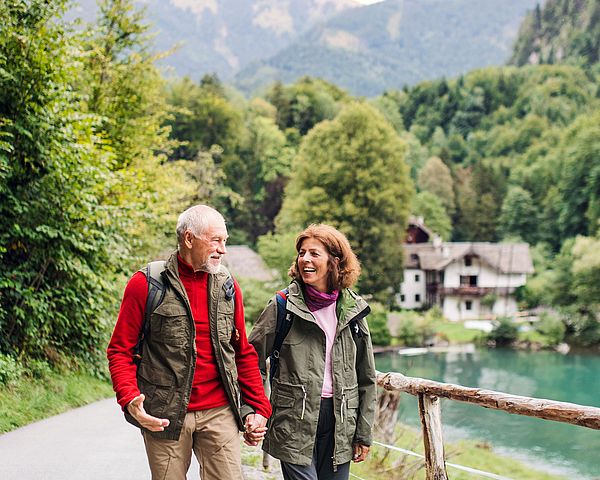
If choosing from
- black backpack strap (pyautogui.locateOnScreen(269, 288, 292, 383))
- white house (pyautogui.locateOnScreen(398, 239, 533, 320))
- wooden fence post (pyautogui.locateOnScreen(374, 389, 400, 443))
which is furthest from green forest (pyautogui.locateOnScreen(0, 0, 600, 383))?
black backpack strap (pyautogui.locateOnScreen(269, 288, 292, 383))

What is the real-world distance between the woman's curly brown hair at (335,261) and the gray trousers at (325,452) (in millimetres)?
581

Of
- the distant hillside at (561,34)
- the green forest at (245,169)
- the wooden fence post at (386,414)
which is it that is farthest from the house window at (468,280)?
the distant hillside at (561,34)

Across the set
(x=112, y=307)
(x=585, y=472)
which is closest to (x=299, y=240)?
(x=112, y=307)

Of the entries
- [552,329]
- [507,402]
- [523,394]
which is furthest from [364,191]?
[507,402]

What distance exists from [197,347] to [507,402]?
2.14 m

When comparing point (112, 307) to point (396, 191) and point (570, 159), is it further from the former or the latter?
point (570, 159)

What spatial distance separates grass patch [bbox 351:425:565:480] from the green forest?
4329mm

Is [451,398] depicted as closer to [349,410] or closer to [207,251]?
[349,410]

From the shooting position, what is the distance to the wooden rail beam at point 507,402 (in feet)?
13.5

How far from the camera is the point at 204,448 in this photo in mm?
3408

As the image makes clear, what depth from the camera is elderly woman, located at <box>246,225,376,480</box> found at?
3666mm

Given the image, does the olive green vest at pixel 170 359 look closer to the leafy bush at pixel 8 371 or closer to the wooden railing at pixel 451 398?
the wooden railing at pixel 451 398

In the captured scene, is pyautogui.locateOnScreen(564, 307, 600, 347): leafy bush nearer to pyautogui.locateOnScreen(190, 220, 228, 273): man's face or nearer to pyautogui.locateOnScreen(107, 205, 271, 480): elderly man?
pyautogui.locateOnScreen(107, 205, 271, 480): elderly man

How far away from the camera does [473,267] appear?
56031mm
